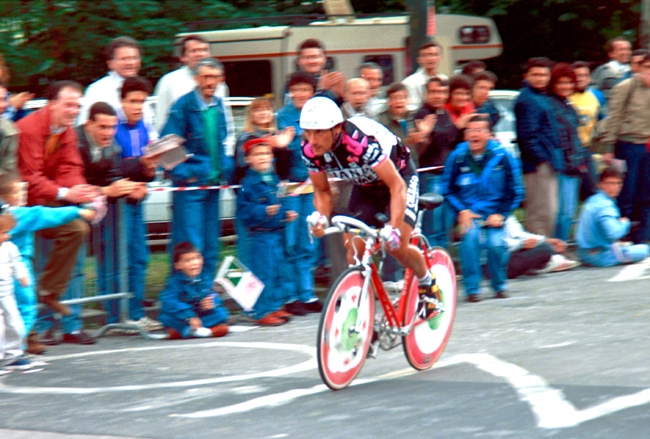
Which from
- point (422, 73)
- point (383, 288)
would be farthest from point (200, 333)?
point (422, 73)

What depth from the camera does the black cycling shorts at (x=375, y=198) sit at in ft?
21.6

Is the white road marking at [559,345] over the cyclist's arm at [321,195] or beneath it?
beneath

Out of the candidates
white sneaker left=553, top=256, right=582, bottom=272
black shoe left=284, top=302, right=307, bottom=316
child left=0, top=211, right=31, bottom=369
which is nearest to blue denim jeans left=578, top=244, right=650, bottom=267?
white sneaker left=553, top=256, right=582, bottom=272

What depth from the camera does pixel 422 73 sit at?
10.7 meters

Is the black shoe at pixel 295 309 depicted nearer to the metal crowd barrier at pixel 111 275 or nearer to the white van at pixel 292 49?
the metal crowd barrier at pixel 111 275

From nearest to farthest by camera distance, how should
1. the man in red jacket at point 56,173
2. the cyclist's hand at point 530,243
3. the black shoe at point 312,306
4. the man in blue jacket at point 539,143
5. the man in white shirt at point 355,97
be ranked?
1. the man in red jacket at point 56,173
2. the man in white shirt at point 355,97
3. the black shoe at point 312,306
4. the cyclist's hand at point 530,243
5. the man in blue jacket at point 539,143

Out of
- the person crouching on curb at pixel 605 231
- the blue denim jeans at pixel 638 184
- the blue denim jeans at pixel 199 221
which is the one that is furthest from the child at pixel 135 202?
the blue denim jeans at pixel 638 184

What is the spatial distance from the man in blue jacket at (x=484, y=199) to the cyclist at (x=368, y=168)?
2769 millimetres

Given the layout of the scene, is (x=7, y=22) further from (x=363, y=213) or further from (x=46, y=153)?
(x=363, y=213)

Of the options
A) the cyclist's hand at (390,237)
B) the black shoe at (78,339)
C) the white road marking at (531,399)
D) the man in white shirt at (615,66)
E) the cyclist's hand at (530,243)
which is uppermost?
the man in white shirt at (615,66)

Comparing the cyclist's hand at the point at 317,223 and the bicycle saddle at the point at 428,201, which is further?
the bicycle saddle at the point at 428,201

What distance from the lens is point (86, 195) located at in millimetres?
7945

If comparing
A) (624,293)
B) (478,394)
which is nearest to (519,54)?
(624,293)

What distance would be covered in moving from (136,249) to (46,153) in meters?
1.16
